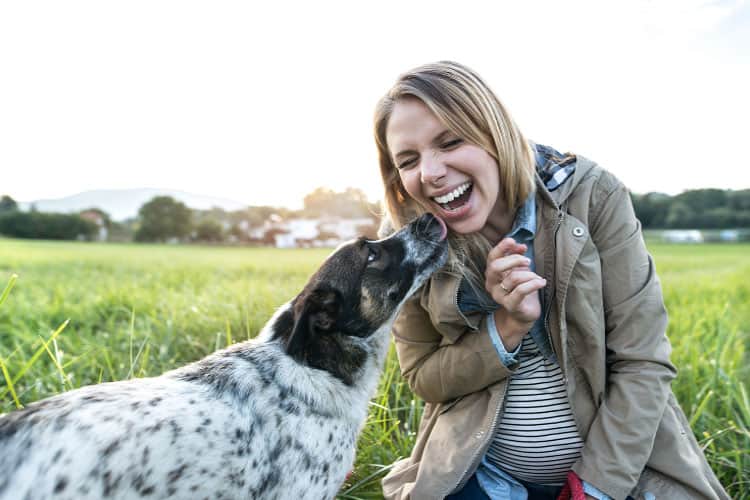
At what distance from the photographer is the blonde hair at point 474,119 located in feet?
7.90

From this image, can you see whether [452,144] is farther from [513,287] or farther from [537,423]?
[537,423]

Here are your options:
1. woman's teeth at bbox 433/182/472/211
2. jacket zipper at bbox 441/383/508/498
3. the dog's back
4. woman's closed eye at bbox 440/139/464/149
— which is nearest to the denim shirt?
jacket zipper at bbox 441/383/508/498

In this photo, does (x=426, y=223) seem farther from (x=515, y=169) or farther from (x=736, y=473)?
(x=736, y=473)

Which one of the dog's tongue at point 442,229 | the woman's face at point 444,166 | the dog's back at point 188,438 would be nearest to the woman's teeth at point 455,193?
the woman's face at point 444,166

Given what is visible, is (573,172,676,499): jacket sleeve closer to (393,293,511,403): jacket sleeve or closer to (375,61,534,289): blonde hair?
(375,61,534,289): blonde hair

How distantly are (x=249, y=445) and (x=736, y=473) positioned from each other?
2.93m

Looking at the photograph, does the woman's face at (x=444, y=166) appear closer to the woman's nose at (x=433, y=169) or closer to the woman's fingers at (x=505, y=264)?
the woman's nose at (x=433, y=169)

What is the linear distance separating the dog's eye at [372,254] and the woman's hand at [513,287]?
61 centimetres

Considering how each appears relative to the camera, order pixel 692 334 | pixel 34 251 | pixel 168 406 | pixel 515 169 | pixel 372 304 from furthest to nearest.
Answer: pixel 34 251 < pixel 692 334 < pixel 372 304 < pixel 515 169 < pixel 168 406

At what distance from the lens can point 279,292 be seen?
19.0 feet

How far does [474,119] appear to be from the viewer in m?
2.42

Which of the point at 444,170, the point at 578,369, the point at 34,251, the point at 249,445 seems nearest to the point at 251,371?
the point at 249,445

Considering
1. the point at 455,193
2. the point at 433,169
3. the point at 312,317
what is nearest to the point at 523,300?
the point at 455,193

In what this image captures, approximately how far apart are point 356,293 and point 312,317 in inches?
10.3
